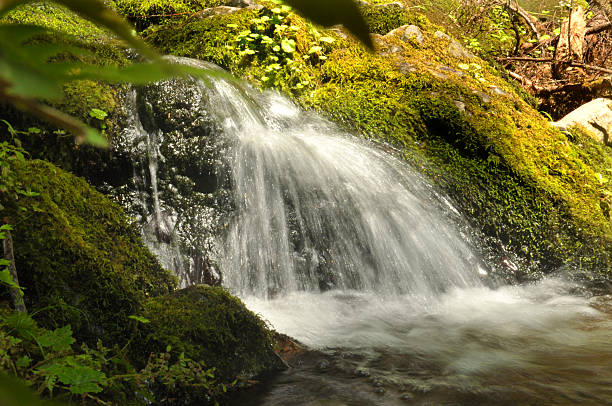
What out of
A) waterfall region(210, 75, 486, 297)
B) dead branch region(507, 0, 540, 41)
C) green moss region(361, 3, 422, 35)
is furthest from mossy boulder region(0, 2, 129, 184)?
dead branch region(507, 0, 540, 41)

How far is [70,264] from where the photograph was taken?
2.43 m

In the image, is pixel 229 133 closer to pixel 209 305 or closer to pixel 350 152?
pixel 350 152

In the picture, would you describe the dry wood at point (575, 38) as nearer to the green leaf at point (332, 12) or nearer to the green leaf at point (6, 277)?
the green leaf at point (6, 277)

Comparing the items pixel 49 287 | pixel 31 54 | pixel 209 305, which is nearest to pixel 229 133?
pixel 209 305

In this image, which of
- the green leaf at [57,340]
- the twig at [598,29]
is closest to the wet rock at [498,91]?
the twig at [598,29]

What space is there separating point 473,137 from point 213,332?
389 cm

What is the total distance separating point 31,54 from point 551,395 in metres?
3.13

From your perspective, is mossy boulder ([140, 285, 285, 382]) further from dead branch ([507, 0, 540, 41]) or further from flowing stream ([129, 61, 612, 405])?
dead branch ([507, 0, 540, 41])

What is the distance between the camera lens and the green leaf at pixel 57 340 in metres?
1.75

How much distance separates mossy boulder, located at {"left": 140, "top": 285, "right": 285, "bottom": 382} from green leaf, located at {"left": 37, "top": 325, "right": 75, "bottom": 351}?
675 millimetres

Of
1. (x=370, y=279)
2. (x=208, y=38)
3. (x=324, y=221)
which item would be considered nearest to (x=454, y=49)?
(x=208, y=38)

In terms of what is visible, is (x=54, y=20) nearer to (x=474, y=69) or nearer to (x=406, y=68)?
(x=406, y=68)

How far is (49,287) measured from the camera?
2.28 meters

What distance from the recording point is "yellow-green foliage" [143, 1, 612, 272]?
505cm
